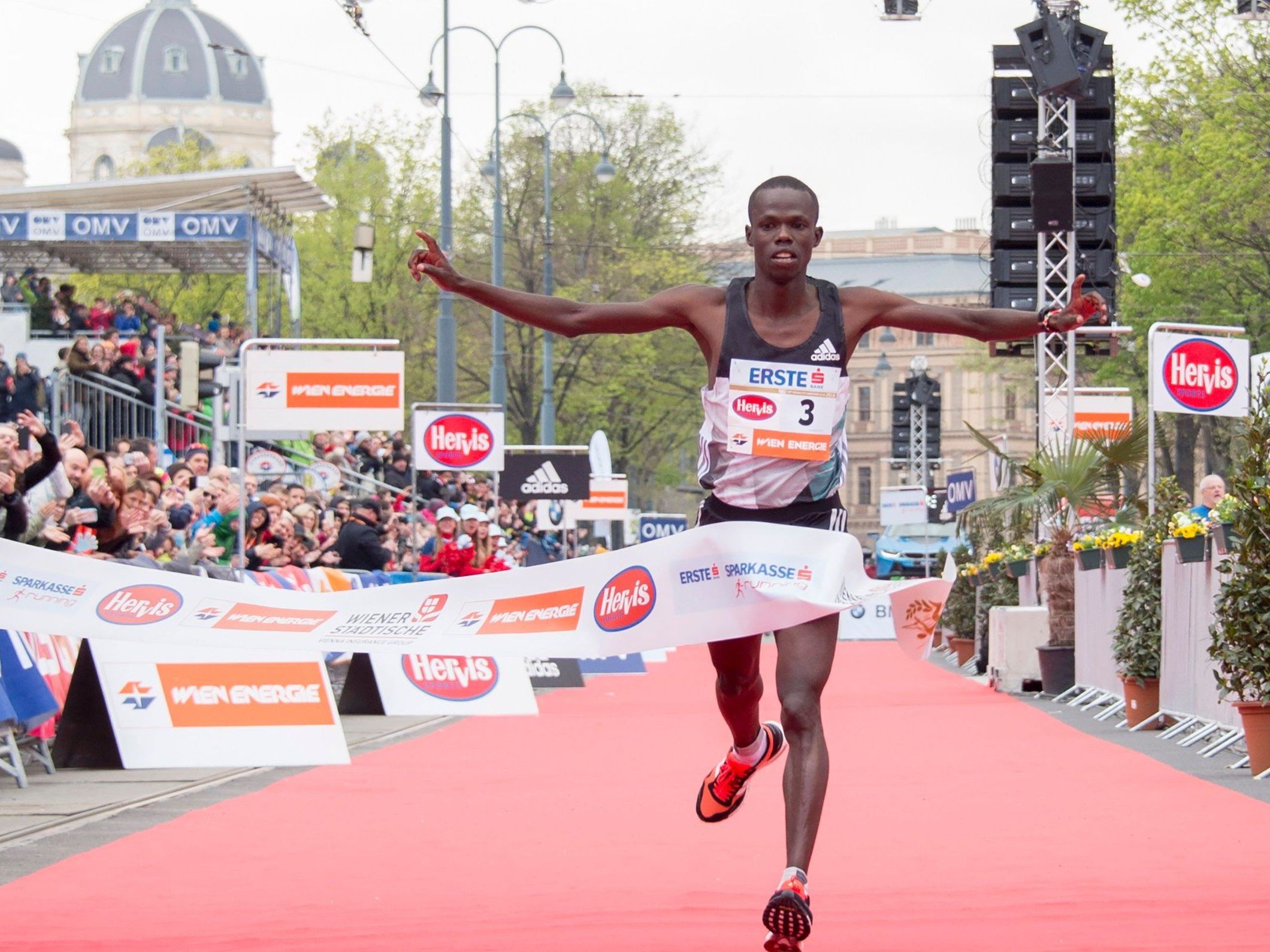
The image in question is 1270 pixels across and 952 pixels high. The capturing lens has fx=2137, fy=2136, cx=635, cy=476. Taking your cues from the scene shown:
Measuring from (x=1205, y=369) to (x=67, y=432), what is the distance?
32.6 ft

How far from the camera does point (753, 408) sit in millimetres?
6441

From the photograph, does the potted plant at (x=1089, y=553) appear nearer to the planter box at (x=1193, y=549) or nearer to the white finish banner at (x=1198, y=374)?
the white finish banner at (x=1198, y=374)

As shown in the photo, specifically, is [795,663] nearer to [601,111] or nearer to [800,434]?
[800,434]

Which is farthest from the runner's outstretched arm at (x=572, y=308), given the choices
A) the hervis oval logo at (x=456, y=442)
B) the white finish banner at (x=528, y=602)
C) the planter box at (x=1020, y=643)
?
the hervis oval logo at (x=456, y=442)

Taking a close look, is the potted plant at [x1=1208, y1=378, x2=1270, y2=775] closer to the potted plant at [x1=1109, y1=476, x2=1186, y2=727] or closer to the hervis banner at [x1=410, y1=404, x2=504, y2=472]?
the potted plant at [x1=1109, y1=476, x2=1186, y2=727]

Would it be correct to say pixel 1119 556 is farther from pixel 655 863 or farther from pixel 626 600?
pixel 626 600

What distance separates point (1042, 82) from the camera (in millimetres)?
25359

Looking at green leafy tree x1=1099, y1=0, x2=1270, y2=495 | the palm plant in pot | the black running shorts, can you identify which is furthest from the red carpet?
green leafy tree x1=1099, y1=0, x2=1270, y2=495

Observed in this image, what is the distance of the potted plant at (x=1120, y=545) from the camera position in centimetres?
1678

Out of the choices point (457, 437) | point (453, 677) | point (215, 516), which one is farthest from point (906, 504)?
point (453, 677)

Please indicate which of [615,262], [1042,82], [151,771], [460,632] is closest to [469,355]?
[615,262]

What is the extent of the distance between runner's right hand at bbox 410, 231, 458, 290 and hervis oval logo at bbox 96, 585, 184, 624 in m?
1.70

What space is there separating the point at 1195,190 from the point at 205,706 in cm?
3904

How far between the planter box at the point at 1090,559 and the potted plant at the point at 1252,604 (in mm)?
7088
